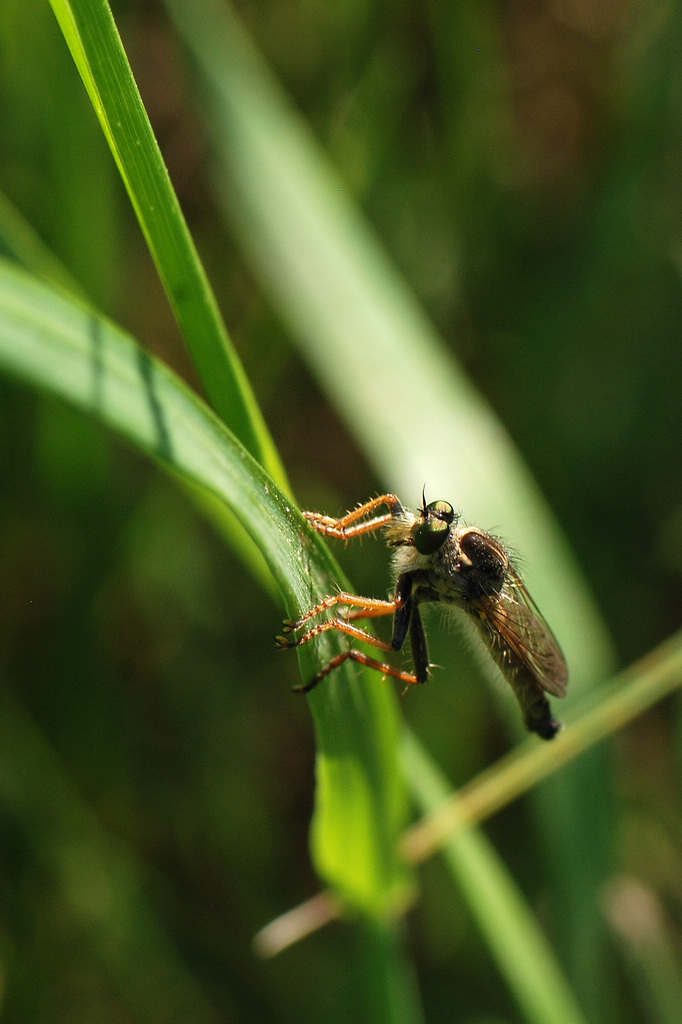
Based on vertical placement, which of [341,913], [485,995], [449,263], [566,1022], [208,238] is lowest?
[485,995]

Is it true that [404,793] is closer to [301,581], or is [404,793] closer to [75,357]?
[301,581]

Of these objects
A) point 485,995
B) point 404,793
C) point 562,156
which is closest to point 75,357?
point 404,793

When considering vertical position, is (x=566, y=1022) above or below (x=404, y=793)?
below

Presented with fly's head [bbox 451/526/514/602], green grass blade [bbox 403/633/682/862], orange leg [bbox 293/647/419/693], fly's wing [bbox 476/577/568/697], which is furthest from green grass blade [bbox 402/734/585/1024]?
orange leg [bbox 293/647/419/693]

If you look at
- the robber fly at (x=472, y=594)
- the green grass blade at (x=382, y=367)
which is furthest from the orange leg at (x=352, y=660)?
the green grass blade at (x=382, y=367)

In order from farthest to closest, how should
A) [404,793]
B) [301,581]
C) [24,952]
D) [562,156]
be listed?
[562,156]
[24,952]
[404,793]
[301,581]

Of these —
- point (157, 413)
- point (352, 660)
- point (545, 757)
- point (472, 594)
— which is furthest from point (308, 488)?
point (157, 413)

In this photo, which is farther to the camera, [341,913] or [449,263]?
[449,263]
